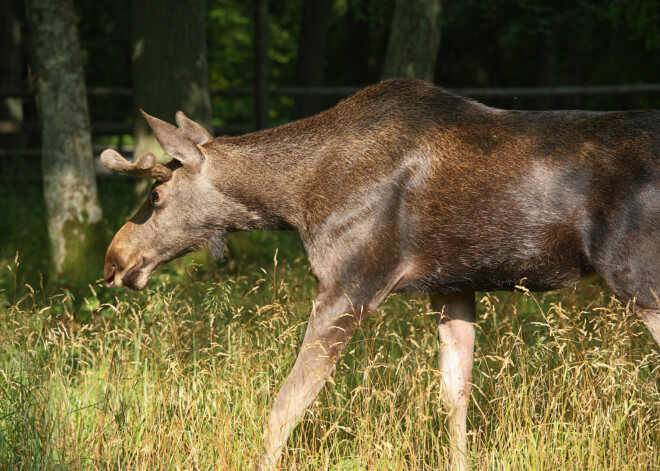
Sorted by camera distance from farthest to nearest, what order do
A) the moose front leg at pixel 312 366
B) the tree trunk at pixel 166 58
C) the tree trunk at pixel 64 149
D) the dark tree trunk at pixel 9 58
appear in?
1. the dark tree trunk at pixel 9 58
2. the tree trunk at pixel 166 58
3. the tree trunk at pixel 64 149
4. the moose front leg at pixel 312 366

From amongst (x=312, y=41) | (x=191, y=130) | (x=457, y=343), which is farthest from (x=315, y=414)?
(x=312, y=41)

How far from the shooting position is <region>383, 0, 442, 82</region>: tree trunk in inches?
346

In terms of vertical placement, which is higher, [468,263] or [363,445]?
[468,263]

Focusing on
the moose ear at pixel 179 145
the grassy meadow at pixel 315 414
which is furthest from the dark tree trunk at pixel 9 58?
the moose ear at pixel 179 145

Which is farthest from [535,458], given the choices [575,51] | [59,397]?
[575,51]

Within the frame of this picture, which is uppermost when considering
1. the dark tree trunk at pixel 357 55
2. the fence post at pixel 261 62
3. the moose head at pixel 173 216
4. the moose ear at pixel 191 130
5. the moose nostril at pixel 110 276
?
the moose ear at pixel 191 130

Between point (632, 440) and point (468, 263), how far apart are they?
1.24 m

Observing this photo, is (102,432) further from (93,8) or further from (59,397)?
(93,8)

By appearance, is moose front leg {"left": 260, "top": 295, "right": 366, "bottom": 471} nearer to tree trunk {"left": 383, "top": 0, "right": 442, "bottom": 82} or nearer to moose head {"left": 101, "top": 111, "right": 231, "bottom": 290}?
moose head {"left": 101, "top": 111, "right": 231, "bottom": 290}

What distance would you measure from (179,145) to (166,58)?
4.33 metres

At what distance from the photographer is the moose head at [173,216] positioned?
5012 mm

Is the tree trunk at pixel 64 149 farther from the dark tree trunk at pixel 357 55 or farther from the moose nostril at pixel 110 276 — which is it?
the dark tree trunk at pixel 357 55

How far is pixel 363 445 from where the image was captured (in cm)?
437

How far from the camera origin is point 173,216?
5090 millimetres
